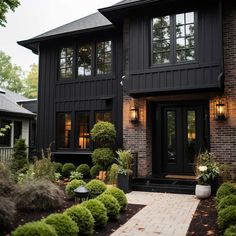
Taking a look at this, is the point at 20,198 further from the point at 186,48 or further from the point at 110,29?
the point at 110,29

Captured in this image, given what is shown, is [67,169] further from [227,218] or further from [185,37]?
[227,218]

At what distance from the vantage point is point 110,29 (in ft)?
37.7

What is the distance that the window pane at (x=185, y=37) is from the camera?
9.10m

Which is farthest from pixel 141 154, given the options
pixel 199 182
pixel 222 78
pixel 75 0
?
pixel 75 0

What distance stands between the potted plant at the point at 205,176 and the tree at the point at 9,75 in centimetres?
3151

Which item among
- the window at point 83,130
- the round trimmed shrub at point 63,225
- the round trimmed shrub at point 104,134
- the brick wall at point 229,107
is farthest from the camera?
the window at point 83,130

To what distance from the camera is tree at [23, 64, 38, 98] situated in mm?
35375

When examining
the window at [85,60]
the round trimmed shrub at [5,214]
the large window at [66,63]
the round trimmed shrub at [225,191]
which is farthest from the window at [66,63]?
the round trimmed shrub at [5,214]

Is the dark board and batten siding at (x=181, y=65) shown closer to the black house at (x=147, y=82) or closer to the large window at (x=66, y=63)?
the black house at (x=147, y=82)

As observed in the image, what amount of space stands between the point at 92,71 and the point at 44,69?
2549mm

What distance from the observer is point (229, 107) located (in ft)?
29.1

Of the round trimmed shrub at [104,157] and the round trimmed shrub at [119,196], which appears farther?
the round trimmed shrub at [104,157]

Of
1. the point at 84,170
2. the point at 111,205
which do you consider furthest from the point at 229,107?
the point at 84,170

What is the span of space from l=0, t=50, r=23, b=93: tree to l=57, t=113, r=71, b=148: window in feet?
82.6
